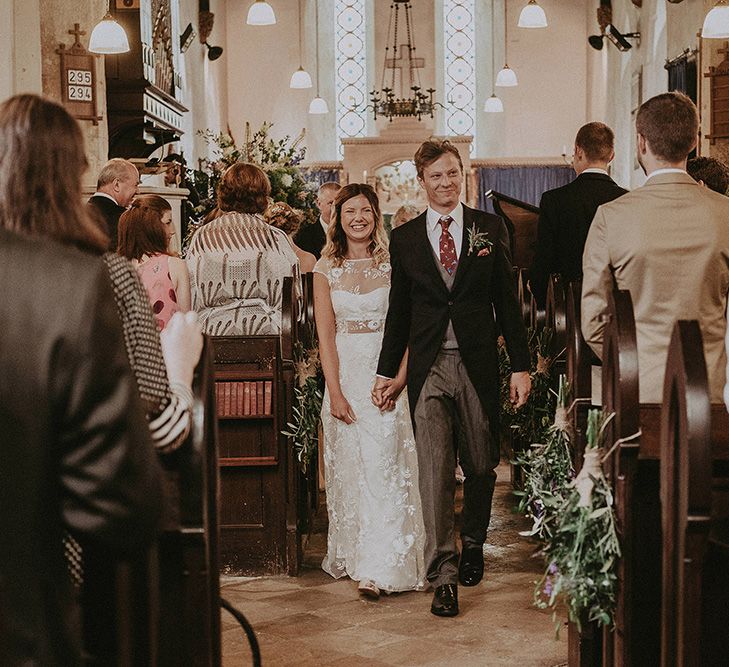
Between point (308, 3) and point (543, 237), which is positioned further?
point (308, 3)

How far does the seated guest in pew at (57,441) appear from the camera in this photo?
153 cm

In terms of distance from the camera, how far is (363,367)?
16.7 feet

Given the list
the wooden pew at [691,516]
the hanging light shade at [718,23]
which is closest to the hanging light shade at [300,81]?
the hanging light shade at [718,23]

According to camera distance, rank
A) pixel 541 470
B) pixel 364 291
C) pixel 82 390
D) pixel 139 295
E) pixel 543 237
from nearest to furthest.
→ 1. pixel 82 390
2. pixel 139 295
3. pixel 541 470
4. pixel 364 291
5. pixel 543 237

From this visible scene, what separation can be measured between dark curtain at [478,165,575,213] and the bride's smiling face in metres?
16.6

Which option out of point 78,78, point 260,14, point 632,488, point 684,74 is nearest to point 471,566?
point 632,488

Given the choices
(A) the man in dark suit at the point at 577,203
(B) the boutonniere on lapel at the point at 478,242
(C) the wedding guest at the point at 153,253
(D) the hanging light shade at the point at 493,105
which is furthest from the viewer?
(D) the hanging light shade at the point at 493,105

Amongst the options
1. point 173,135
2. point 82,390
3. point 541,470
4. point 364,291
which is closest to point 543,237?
point 364,291

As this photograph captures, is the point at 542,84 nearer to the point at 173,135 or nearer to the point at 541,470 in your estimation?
the point at 173,135

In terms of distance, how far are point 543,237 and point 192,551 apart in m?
3.41

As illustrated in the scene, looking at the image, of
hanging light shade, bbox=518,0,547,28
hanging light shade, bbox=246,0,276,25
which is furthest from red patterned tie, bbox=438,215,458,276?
hanging light shade, bbox=518,0,547,28

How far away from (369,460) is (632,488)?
87.9 inches

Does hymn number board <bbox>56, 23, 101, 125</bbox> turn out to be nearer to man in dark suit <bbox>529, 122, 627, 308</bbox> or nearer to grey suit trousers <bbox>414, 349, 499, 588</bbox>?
man in dark suit <bbox>529, 122, 627, 308</bbox>

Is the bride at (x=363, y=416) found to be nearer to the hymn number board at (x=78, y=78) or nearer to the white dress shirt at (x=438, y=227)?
the white dress shirt at (x=438, y=227)
